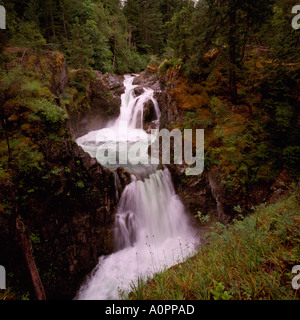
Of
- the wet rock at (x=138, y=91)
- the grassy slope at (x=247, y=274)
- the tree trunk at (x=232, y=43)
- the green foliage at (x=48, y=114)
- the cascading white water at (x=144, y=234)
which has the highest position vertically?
the wet rock at (x=138, y=91)

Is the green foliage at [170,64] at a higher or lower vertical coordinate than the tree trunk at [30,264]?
higher

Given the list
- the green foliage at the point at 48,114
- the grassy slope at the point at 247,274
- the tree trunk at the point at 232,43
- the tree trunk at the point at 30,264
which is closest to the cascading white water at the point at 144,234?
the tree trunk at the point at 30,264

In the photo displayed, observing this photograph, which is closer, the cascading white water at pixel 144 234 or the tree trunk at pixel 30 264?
the tree trunk at pixel 30 264

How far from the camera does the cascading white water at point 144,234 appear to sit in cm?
656

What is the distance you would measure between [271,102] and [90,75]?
1540 cm

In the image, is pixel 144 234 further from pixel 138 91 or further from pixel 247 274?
pixel 138 91

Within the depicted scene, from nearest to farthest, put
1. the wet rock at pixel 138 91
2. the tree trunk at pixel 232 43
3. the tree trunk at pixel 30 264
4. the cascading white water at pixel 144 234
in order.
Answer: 1. the tree trunk at pixel 30 264
2. the cascading white water at pixel 144 234
3. the tree trunk at pixel 232 43
4. the wet rock at pixel 138 91

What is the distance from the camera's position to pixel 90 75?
50.4 feet

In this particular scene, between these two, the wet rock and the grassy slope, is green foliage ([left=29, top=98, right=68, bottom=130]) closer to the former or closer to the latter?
the grassy slope

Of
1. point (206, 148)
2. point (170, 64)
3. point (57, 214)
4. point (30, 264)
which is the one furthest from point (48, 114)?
point (170, 64)

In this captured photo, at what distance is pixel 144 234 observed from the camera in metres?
8.22

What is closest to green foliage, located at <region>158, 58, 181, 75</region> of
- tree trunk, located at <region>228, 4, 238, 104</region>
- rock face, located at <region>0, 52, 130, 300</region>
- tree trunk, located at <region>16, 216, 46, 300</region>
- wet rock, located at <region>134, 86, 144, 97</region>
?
tree trunk, located at <region>228, 4, 238, 104</region>

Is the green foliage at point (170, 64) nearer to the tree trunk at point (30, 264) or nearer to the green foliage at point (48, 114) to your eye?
the green foliage at point (48, 114)

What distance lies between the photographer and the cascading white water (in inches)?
258
